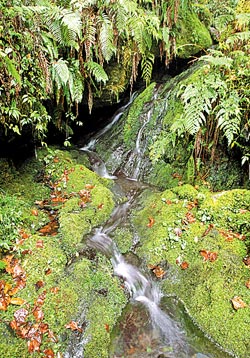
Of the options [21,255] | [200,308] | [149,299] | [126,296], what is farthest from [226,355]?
[21,255]

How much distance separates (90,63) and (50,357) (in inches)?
184

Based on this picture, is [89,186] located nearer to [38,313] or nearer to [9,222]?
[9,222]

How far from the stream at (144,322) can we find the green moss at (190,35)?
588 centimetres

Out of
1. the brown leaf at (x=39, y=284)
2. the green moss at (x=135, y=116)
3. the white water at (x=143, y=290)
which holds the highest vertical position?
the green moss at (x=135, y=116)

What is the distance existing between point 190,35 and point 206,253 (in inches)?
276

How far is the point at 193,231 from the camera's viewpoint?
12.7 feet

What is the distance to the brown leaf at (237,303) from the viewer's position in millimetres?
2957

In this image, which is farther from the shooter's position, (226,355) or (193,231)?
(193,231)

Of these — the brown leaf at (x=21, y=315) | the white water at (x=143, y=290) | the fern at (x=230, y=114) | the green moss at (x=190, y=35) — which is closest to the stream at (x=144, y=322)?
the white water at (x=143, y=290)

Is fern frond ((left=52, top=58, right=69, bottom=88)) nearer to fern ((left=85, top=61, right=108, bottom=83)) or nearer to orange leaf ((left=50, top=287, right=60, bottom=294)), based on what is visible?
fern ((left=85, top=61, right=108, bottom=83))

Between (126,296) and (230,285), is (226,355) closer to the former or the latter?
(230,285)

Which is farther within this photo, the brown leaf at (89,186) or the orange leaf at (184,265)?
the brown leaf at (89,186)

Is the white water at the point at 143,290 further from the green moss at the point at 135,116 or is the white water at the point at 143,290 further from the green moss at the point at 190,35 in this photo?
the green moss at the point at 190,35

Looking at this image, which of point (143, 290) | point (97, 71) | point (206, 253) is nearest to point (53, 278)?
point (143, 290)
